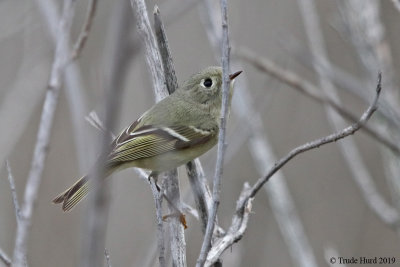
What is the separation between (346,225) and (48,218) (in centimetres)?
189

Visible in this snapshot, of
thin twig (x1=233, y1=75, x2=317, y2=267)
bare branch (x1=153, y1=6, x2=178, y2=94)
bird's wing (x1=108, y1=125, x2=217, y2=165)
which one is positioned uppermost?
bare branch (x1=153, y1=6, x2=178, y2=94)

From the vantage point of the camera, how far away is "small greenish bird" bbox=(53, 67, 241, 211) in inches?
80.1

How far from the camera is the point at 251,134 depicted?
2307mm

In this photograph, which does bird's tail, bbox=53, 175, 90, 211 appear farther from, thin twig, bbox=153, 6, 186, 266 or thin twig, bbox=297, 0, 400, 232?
thin twig, bbox=297, 0, 400, 232

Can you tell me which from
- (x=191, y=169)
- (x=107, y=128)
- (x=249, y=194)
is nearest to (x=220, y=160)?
(x=249, y=194)

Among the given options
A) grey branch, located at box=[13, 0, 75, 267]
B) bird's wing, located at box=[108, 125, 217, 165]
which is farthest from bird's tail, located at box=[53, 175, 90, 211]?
grey branch, located at box=[13, 0, 75, 267]

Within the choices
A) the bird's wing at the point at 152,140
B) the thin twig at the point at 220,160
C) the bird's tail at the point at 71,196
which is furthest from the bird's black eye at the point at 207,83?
the thin twig at the point at 220,160

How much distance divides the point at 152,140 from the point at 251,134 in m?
0.40

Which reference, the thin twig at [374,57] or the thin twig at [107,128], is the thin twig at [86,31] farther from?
→ the thin twig at [374,57]

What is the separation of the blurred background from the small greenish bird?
125mm

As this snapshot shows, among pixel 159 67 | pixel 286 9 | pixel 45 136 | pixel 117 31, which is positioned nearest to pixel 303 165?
pixel 286 9

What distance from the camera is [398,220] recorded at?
6.76 feet

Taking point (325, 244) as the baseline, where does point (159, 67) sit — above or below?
above

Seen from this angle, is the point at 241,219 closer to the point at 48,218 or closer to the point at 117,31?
the point at 117,31
